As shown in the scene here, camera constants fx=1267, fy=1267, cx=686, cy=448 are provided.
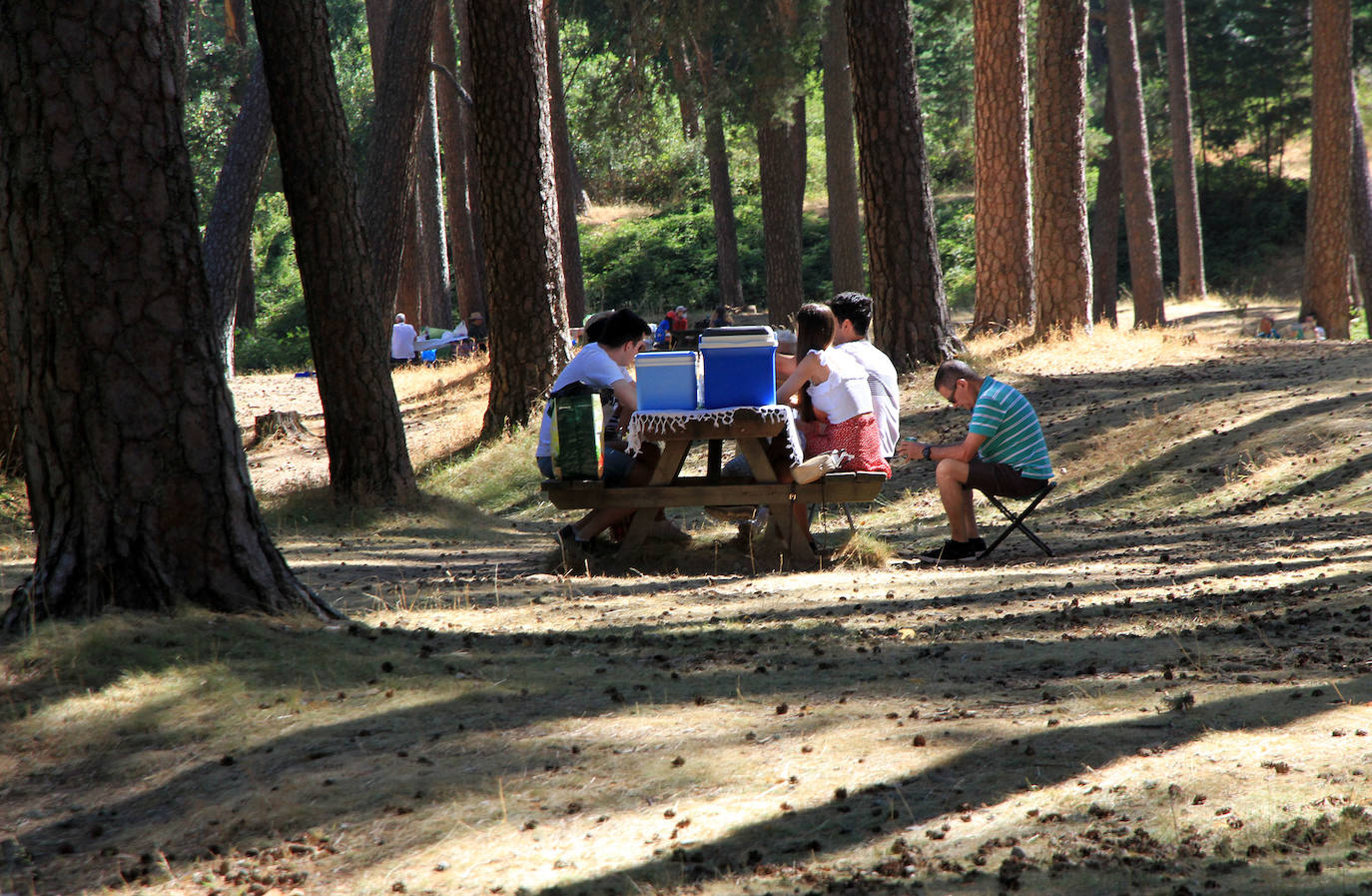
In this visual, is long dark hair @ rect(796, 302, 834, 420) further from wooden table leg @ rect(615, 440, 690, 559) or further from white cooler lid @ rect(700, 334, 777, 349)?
wooden table leg @ rect(615, 440, 690, 559)

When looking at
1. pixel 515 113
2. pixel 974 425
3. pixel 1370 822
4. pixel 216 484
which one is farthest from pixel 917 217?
pixel 1370 822

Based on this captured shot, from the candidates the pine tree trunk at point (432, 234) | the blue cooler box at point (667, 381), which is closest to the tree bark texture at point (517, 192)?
the blue cooler box at point (667, 381)

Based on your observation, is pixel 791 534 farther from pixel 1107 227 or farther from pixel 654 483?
pixel 1107 227

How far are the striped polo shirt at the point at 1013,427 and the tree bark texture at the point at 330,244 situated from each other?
435 centimetres

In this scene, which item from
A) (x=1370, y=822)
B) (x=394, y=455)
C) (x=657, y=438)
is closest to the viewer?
(x=1370, y=822)

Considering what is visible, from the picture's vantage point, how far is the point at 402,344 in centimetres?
2327

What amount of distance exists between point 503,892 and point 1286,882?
70.3 inches

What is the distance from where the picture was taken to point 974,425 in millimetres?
7656

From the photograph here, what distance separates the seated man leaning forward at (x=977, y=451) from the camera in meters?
7.61

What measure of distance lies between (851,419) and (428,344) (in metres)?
17.9

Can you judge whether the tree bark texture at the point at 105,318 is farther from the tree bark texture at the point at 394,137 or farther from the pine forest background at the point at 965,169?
the pine forest background at the point at 965,169

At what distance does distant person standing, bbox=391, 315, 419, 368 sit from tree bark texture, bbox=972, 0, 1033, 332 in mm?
11996

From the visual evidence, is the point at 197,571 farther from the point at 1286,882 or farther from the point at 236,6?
the point at 236,6

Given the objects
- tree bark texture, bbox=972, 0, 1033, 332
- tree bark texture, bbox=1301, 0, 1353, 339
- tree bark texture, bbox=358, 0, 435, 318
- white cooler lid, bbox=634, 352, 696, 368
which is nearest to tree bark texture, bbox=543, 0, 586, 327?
tree bark texture, bbox=358, 0, 435, 318
